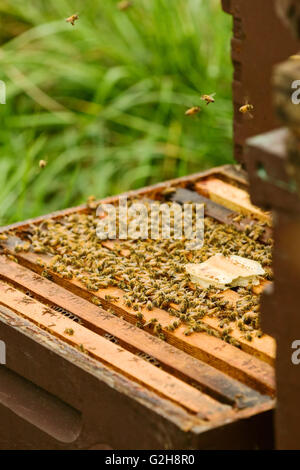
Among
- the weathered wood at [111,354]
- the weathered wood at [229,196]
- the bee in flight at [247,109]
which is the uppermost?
the bee in flight at [247,109]

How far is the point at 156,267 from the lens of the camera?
3.21 m

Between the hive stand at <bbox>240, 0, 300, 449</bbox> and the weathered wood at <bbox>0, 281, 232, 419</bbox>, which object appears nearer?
the hive stand at <bbox>240, 0, 300, 449</bbox>

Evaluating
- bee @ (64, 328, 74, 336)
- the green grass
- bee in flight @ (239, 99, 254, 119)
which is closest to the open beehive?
bee @ (64, 328, 74, 336)

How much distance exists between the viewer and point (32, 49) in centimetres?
569

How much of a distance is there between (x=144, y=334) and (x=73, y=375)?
306 mm

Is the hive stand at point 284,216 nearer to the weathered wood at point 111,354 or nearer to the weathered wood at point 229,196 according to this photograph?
the weathered wood at point 111,354

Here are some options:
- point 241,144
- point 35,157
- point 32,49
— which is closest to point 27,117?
point 35,157

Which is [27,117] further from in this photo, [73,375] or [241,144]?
[73,375]

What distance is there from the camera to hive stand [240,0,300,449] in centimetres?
185

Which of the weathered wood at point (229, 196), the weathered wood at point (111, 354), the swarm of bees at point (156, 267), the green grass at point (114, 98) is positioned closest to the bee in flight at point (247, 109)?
the weathered wood at point (229, 196)

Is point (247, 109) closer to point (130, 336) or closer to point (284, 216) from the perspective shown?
point (130, 336)

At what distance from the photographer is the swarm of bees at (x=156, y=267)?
286 centimetres

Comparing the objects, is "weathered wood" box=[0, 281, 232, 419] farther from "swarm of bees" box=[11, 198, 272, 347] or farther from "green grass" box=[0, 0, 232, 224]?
"green grass" box=[0, 0, 232, 224]

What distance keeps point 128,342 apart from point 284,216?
928 millimetres
